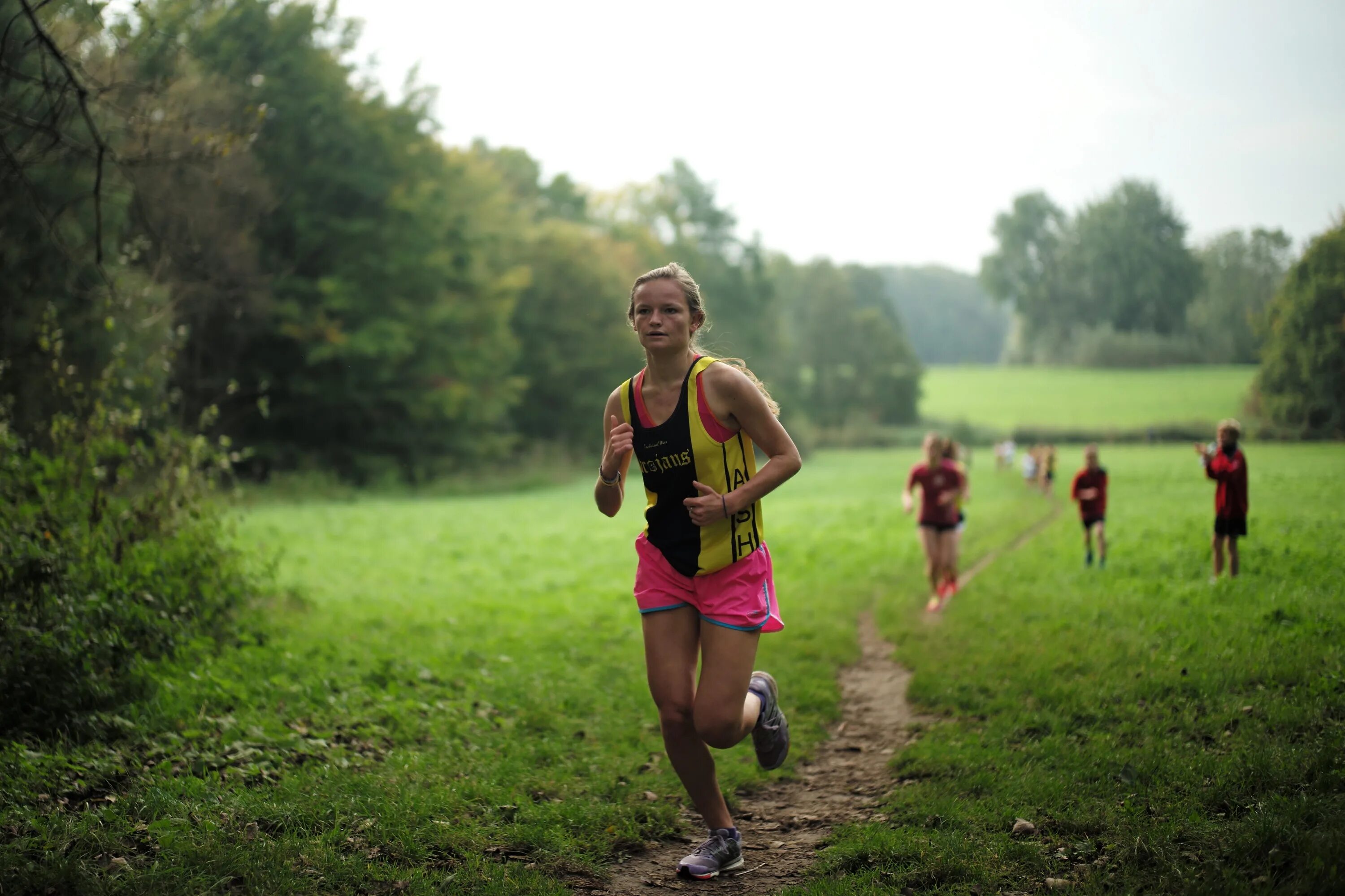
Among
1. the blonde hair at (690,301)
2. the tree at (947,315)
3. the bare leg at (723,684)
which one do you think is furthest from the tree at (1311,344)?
the tree at (947,315)

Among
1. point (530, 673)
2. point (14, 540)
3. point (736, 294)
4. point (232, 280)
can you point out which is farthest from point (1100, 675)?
point (736, 294)

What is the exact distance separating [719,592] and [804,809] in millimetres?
1941

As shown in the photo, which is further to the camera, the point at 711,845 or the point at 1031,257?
the point at 1031,257

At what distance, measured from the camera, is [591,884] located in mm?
4723

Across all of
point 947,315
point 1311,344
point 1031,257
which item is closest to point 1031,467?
point 1031,257

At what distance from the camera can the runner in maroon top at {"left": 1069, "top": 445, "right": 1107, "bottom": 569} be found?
14469 mm

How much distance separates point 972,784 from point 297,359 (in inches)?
1426

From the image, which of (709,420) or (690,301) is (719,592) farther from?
(690,301)

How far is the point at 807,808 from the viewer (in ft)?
19.4

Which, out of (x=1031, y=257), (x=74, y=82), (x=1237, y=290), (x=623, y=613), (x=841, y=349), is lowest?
(x=623, y=613)

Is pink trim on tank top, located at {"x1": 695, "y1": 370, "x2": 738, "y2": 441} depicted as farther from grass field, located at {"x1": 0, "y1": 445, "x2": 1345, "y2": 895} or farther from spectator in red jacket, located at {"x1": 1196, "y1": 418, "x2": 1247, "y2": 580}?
spectator in red jacket, located at {"x1": 1196, "y1": 418, "x2": 1247, "y2": 580}

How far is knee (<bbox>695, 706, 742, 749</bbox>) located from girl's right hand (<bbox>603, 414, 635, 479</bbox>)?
1140mm

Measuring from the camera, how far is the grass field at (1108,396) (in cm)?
1557

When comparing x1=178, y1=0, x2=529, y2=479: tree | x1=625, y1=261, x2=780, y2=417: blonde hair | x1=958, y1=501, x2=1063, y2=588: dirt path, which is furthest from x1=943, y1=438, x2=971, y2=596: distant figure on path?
x1=178, y1=0, x2=529, y2=479: tree
